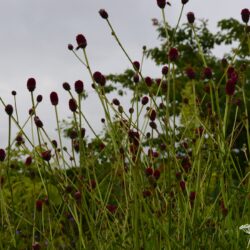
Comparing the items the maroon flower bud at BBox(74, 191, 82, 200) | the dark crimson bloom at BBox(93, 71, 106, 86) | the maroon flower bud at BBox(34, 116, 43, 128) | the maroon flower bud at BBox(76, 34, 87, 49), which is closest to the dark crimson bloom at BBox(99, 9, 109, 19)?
the maroon flower bud at BBox(76, 34, 87, 49)

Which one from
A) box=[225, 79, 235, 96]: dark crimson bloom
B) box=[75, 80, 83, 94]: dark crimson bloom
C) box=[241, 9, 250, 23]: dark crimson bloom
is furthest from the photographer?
box=[241, 9, 250, 23]: dark crimson bloom

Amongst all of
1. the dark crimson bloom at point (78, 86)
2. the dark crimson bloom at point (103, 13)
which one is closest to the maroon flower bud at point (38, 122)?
the dark crimson bloom at point (78, 86)

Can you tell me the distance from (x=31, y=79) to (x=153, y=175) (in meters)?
0.73

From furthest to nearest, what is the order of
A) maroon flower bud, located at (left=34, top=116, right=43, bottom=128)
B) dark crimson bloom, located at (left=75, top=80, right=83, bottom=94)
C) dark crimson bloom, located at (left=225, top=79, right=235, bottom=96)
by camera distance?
maroon flower bud, located at (left=34, top=116, right=43, bottom=128) → dark crimson bloom, located at (left=75, top=80, right=83, bottom=94) → dark crimson bloom, located at (left=225, top=79, right=235, bottom=96)

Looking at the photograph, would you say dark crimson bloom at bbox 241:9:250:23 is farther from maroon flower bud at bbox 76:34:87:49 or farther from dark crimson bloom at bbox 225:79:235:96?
maroon flower bud at bbox 76:34:87:49

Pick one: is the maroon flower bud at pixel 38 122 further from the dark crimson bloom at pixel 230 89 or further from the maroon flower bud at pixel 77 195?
the dark crimson bloom at pixel 230 89

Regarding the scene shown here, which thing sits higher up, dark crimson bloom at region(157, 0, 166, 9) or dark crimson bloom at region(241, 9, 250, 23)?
dark crimson bloom at region(157, 0, 166, 9)

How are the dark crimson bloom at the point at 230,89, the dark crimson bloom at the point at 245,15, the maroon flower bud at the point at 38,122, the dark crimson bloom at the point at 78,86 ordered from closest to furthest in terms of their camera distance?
the dark crimson bloom at the point at 230,89 → the dark crimson bloom at the point at 78,86 → the maroon flower bud at the point at 38,122 → the dark crimson bloom at the point at 245,15

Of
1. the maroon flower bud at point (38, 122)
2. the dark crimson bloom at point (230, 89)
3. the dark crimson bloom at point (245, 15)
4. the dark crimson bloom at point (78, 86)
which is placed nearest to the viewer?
the dark crimson bloom at point (230, 89)

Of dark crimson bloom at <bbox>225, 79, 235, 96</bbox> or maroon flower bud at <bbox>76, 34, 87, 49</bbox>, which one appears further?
maroon flower bud at <bbox>76, 34, 87, 49</bbox>

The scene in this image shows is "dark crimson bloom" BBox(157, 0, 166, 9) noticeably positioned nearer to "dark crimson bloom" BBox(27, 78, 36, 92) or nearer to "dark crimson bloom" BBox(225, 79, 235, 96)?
"dark crimson bloom" BBox(225, 79, 235, 96)

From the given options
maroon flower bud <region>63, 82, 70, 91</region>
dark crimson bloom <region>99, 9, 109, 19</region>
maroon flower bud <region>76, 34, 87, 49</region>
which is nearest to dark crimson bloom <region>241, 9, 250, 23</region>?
dark crimson bloom <region>99, 9, 109, 19</region>

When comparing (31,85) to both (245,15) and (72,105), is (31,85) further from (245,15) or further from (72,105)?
(245,15)

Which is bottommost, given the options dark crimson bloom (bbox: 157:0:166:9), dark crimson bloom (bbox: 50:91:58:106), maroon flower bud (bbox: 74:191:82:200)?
maroon flower bud (bbox: 74:191:82:200)
